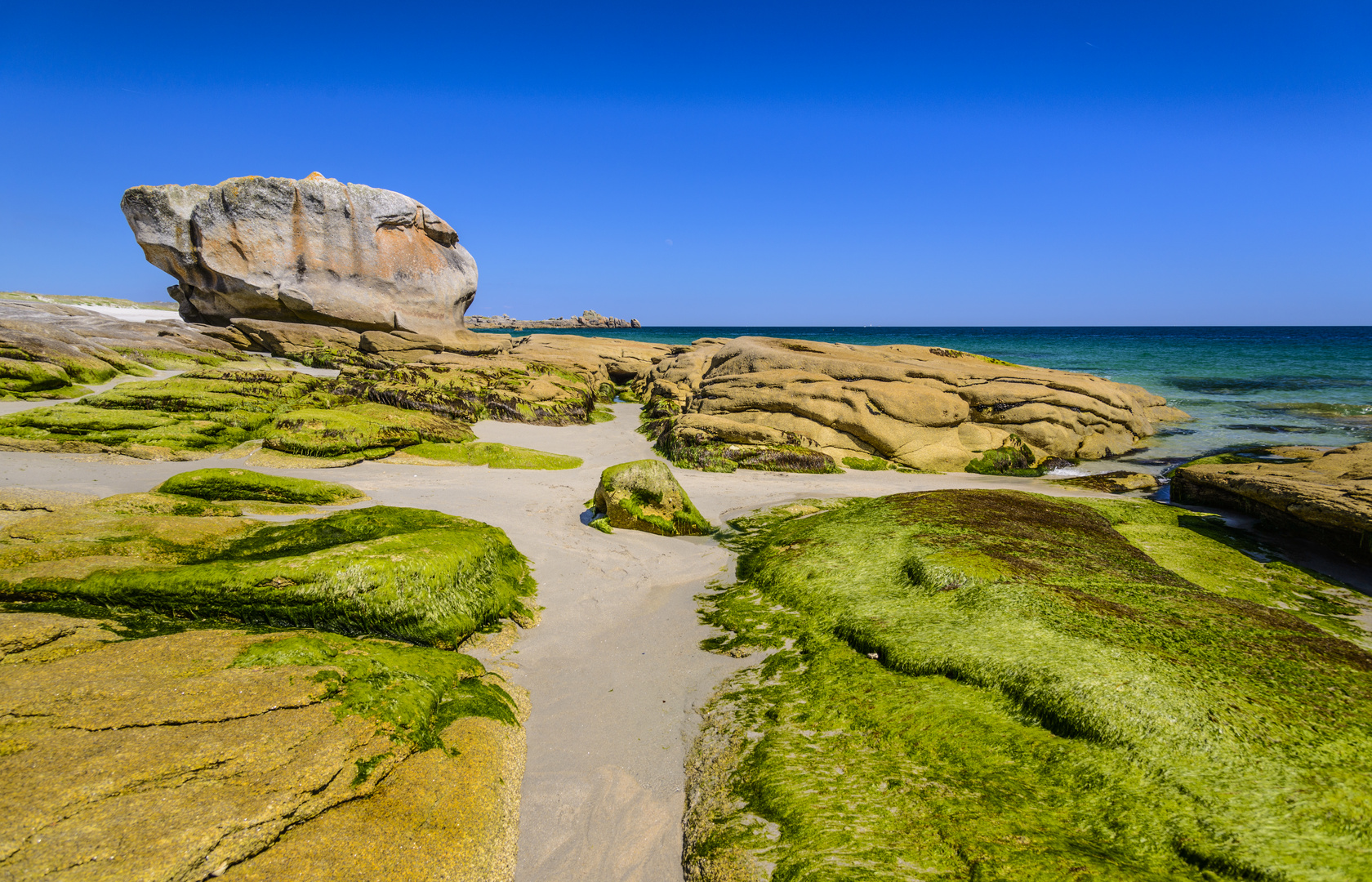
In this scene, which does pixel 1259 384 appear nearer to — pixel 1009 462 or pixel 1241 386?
pixel 1241 386

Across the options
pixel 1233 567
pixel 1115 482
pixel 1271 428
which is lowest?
pixel 1115 482

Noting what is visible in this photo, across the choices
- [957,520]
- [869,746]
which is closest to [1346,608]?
[957,520]

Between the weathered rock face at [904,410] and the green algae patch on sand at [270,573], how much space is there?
8.85 meters

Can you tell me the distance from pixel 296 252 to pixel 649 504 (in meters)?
29.1

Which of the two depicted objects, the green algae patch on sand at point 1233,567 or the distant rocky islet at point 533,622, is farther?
the green algae patch on sand at point 1233,567

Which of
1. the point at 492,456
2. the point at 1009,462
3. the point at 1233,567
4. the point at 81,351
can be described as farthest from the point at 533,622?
the point at 81,351

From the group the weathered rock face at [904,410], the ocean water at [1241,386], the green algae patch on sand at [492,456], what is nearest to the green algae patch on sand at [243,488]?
the green algae patch on sand at [492,456]

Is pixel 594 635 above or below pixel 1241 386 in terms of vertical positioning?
below

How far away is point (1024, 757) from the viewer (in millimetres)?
3623

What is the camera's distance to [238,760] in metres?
2.90

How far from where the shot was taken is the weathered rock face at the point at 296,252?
2781 centimetres

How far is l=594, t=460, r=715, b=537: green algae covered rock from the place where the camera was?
29.4 feet

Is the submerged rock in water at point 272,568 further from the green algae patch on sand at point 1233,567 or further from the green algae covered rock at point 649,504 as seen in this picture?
the green algae patch on sand at point 1233,567

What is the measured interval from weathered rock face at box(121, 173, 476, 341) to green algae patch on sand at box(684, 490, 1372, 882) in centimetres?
3032
